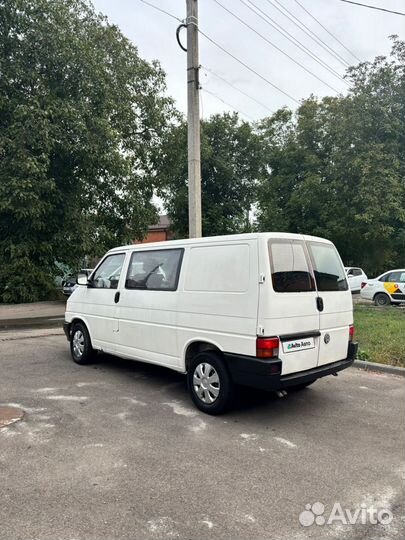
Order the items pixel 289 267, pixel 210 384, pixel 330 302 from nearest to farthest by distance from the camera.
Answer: pixel 289 267
pixel 210 384
pixel 330 302

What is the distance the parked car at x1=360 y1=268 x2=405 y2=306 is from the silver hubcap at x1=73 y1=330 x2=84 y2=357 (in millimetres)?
12638

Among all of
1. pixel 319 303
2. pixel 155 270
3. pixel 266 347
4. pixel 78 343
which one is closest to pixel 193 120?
pixel 155 270

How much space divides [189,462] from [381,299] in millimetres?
14453

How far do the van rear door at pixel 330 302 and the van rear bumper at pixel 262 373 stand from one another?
36 centimetres

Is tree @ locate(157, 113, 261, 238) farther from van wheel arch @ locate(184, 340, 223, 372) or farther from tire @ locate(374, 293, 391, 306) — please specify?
van wheel arch @ locate(184, 340, 223, 372)

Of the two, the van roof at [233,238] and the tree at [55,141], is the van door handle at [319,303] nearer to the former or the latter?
the van roof at [233,238]

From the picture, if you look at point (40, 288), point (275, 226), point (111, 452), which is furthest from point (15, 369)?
point (275, 226)

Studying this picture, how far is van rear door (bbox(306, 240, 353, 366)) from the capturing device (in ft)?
15.9

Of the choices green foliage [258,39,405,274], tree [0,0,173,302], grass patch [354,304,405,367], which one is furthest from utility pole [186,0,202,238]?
green foliage [258,39,405,274]

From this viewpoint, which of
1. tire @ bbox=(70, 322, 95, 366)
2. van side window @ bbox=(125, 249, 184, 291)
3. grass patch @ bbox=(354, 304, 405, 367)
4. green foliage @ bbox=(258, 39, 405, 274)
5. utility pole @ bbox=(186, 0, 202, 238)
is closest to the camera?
van side window @ bbox=(125, 249, 184, 291)

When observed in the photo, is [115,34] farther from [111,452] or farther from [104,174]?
[111,452]

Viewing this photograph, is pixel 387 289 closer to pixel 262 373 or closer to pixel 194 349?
pixel 194 349

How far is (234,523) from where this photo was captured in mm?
2783

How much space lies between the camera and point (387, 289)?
16.0 m
